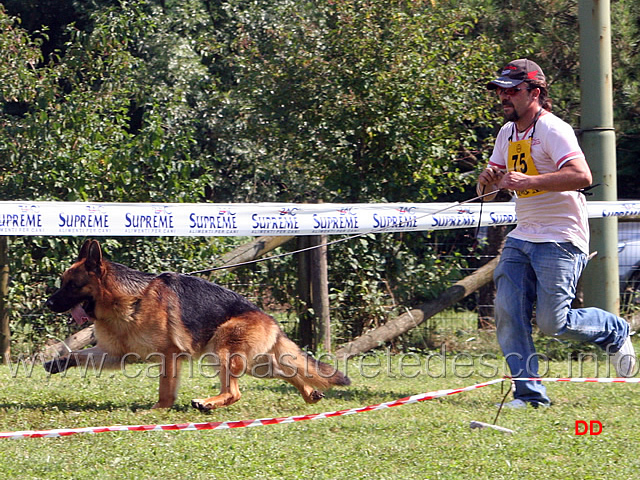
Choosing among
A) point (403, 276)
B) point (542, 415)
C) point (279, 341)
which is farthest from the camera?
point (403, 276)

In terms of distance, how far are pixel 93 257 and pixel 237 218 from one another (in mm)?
1732

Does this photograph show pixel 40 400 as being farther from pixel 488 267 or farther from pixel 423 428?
pixel 488 267

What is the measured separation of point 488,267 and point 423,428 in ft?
14.4

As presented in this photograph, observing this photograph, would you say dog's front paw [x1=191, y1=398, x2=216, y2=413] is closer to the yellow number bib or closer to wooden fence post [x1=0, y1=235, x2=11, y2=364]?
the yellow number bib

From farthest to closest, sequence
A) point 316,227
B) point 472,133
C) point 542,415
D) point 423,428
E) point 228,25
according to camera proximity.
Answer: point 228,25 < point 472,133 < point 316,227 < point 542,415 < point 423,428

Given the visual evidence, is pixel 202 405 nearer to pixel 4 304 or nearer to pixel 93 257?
pixel 93 257

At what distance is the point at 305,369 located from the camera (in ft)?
17.7

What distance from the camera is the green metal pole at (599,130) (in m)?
6.95

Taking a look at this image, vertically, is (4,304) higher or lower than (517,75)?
lower

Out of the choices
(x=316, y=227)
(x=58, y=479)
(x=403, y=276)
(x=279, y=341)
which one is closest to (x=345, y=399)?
(x=279, y=341)

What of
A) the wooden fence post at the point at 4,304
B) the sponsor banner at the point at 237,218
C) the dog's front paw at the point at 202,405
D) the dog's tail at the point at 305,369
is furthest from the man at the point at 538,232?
the wooden fence post at the point at 4,304

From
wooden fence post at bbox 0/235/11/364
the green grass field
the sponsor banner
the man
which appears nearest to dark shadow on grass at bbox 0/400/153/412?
the green grass field

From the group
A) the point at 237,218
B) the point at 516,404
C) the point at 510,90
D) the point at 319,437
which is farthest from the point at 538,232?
the point at 237,218

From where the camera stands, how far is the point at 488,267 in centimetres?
880
